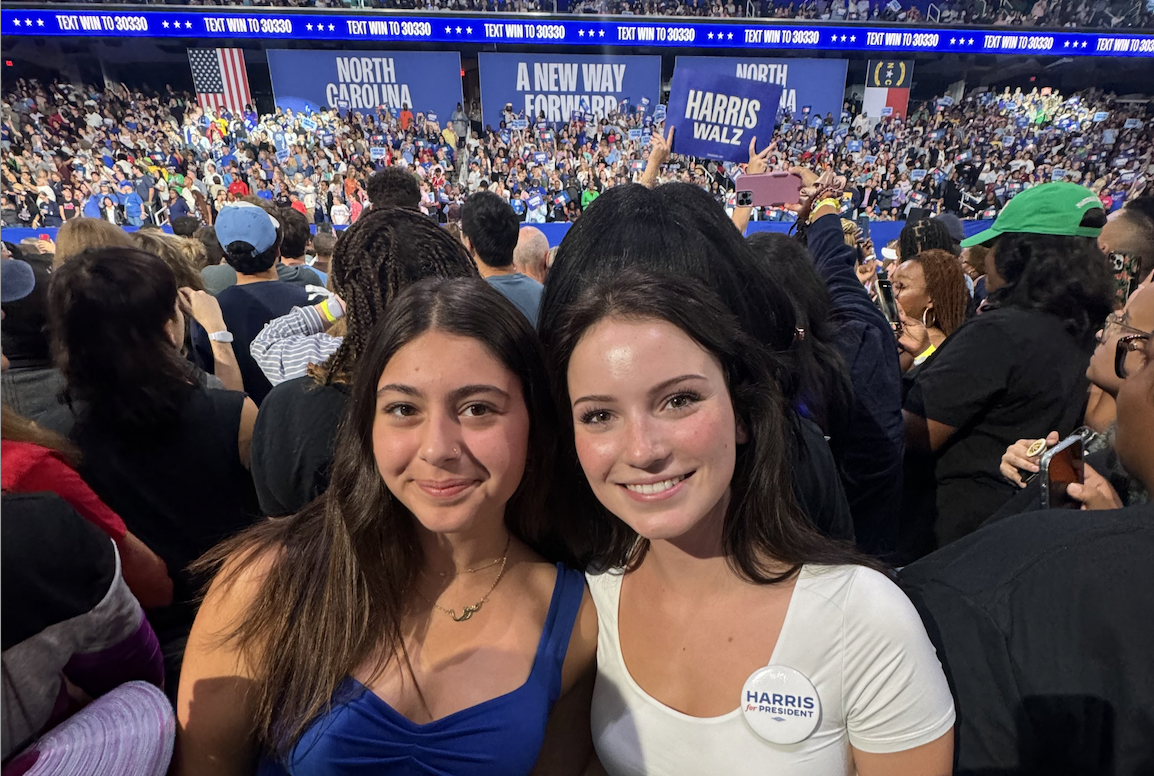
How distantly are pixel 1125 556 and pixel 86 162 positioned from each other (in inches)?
868

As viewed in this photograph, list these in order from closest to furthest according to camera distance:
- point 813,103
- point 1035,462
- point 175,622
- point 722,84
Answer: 1. point 1035,462
2. point 175,622
3. point 722,84
4. point 813,103

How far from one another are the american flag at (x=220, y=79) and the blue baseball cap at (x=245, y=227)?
59.5ft

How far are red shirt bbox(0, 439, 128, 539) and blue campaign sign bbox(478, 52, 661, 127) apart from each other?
19730 mm

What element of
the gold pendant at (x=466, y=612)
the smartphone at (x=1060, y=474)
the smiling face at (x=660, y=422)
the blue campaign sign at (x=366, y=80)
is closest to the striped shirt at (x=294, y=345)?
the gold pendant at (x=466, y=612)

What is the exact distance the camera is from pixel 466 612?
151 centimetres

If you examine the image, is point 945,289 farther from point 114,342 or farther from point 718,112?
point 114,342

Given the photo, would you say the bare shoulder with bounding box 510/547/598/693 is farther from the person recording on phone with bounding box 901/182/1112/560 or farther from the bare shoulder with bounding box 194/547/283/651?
the person recording on phone with bounding box 901/182/1112/560

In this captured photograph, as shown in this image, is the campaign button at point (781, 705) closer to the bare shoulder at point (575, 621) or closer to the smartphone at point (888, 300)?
the bare shoulder at point (575, 621)

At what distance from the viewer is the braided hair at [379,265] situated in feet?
6.24

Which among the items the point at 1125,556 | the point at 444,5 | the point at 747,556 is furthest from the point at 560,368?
the point at 444,5

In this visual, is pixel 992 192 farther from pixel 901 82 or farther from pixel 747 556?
pixel 747 556

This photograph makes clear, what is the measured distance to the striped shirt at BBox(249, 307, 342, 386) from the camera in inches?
94.1

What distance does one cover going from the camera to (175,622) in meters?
2.06

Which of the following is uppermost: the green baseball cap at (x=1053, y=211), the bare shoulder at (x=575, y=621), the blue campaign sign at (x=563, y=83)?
the blue campaign sign at (x=563, y=83)
